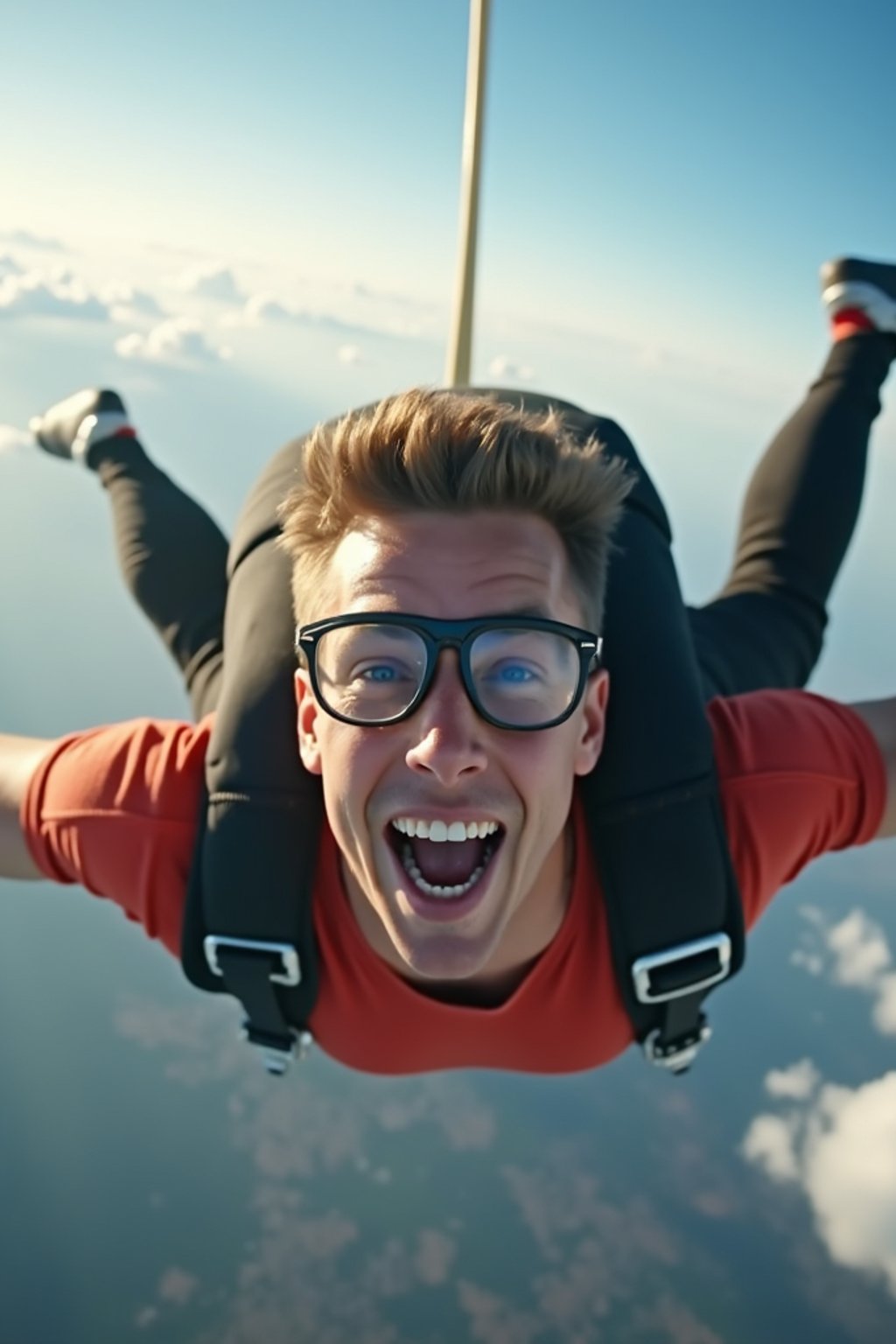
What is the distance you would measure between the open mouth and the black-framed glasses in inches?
8.7

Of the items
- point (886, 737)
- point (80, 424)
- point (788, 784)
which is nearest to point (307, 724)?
point (788, 784)

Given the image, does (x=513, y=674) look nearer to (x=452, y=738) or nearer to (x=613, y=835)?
(x=452, y=738)

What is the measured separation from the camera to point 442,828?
4.62 ft

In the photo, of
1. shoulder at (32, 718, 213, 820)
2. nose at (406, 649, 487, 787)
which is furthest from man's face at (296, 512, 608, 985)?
shoulder at (32, 718, 213, 820)

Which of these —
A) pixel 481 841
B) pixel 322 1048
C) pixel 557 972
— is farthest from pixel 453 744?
pixel 322 1048

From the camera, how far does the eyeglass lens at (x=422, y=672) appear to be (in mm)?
1349

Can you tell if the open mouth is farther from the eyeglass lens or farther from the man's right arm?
the man's right arm

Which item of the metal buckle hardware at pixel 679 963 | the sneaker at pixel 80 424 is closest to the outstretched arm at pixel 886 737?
the metal buckle hardware at pixel 679 963

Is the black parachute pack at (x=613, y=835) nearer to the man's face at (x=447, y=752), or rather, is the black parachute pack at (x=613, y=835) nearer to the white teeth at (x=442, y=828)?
the man's face at (x=447, y=752)

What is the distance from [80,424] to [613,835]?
228cm

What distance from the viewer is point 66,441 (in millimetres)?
3172

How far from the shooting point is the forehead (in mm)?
1358

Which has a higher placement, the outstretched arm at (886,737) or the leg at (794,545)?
the leg at (794,545)

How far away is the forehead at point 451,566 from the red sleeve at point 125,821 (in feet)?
1.91
